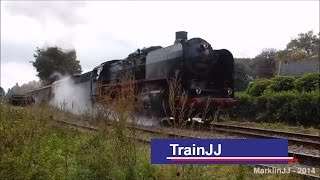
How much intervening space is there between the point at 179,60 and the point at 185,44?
73 centimetres

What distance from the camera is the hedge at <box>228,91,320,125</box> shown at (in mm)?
18250

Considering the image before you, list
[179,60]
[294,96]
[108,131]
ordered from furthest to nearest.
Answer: [294,96] < [179,60] < [108,131]

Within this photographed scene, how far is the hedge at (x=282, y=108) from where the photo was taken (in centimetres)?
1825

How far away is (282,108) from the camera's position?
1973 centimetres

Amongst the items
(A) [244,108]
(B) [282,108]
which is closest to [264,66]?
(A) [244,108]

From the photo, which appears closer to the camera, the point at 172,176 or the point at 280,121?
the point at 172,176

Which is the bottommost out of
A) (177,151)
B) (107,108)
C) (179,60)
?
(177,151)

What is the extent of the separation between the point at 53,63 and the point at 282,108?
138 ft

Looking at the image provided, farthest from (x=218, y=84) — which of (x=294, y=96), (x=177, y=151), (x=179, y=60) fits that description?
(x=177, y=151)

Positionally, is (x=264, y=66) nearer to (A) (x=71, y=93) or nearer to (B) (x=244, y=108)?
(A) (x=71, y=93)

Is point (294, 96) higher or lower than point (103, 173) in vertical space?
higher

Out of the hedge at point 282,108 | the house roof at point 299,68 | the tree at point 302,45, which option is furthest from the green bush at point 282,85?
the tree at point 302,45

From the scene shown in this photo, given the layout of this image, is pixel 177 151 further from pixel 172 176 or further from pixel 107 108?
pixel 107 108

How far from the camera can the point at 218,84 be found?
665 inches
